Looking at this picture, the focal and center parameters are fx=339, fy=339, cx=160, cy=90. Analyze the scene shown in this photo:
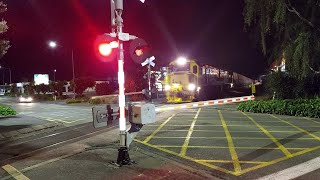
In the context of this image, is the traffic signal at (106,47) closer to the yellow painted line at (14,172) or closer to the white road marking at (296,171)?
the yellow painted line at (14,172)

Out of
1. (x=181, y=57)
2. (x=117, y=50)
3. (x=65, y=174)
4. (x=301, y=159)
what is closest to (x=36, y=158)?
(x=65, y=174)

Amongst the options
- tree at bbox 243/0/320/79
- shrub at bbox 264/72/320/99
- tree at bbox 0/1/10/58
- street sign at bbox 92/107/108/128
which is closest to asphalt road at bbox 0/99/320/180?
street sign at bbox 92/107/108/128

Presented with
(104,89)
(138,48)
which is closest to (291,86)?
(138,48)

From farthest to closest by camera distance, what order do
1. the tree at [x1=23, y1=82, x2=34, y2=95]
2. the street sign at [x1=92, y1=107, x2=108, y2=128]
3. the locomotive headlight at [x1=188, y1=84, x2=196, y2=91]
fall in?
the tree at [x1=23, y1=82, x2=34, y2=95] < the locomotive headlight at [x1=188, y1=84, x2=196, y2=91] < the street sign at [x1=92, y1=107, x2=108, y2=128]

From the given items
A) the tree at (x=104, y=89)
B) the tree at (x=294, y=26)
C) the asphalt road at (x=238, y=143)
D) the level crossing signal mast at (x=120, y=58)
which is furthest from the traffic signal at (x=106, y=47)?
the tree at (x=104, y=89)

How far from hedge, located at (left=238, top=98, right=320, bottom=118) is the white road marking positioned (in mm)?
9101

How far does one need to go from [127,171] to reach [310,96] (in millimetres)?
14312

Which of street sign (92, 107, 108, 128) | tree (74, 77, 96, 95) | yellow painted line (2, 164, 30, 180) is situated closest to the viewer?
yellow painted line (2, 164, 30, 180)

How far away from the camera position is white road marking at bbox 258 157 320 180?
7027 millimetres

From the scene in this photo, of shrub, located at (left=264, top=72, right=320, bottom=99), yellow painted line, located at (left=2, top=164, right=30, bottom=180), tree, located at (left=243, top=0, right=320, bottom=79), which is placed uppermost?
tree, located at (left=243, top=0, right=320, bottom=79)

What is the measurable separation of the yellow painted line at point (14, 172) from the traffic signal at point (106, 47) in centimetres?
329

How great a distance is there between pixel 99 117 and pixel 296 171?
15.2 ft

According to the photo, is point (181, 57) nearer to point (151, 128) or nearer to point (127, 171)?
point (151, 128)

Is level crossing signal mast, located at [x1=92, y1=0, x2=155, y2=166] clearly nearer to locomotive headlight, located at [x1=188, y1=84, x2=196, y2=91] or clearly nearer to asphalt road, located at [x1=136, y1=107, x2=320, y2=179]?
asphalt road, located at [x1=136, y1=107, x2=320, y2=179]
